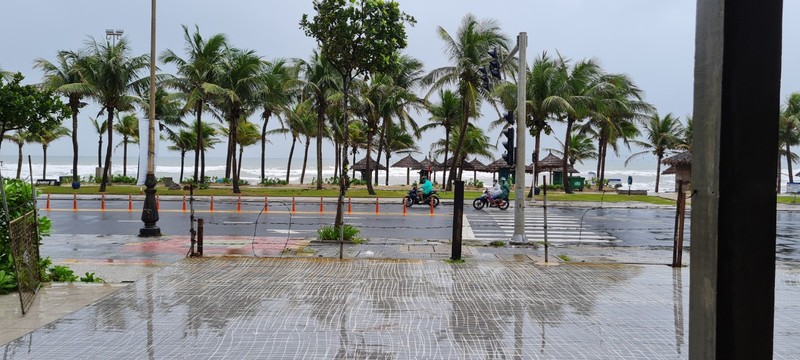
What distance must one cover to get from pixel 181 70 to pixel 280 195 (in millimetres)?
9344

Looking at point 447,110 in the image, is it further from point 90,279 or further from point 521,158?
point 90,279

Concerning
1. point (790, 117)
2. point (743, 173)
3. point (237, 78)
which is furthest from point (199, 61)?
point (790, 117)

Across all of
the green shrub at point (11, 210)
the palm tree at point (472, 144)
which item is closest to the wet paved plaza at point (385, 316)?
the green shrub at point (11, 210)

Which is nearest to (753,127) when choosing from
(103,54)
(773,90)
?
(773,90)

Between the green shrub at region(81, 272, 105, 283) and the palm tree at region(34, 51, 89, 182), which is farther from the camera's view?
the palm tree at region(34, 51, 89, 182)

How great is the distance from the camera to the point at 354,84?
3406cm

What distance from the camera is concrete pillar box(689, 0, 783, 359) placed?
111 inches

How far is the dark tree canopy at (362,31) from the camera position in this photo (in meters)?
13.6

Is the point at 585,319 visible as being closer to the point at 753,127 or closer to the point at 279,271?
the point at 753,127

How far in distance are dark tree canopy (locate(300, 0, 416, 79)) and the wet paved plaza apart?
5.57 meters

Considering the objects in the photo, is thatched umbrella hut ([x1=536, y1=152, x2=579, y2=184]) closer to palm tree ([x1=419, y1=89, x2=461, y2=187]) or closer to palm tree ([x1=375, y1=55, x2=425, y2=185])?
palm tree ([x1=419, y1=89, x2=461, y2=187])

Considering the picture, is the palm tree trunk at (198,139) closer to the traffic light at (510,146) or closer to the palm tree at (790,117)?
the traffic light at (510,146)

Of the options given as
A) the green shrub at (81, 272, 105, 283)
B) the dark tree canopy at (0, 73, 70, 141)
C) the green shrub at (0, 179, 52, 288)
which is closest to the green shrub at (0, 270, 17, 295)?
the green shrub at (0, 179, 52, 288)

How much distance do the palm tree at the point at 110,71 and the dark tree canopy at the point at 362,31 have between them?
2474cm
